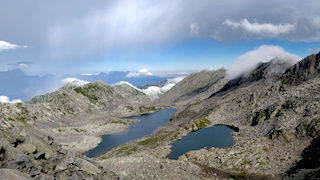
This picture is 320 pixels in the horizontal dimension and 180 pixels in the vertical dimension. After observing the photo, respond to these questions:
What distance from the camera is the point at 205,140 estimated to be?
16700cm

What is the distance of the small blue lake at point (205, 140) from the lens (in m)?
146

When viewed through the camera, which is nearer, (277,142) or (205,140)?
(277,142)

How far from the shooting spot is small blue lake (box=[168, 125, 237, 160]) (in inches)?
5748

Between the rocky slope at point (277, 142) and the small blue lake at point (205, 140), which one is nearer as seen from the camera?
the rocky slope at point (277, 142)

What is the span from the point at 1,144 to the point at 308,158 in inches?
3415

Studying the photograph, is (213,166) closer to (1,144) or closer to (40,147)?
(40,147)

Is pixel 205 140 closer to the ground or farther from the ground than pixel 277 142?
closer to the ground

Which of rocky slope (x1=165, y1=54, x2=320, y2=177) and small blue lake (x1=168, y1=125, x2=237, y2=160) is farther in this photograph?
small blue lake (x1=168, y1=125, x2=237, y2=160)

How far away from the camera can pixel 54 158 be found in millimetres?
42781

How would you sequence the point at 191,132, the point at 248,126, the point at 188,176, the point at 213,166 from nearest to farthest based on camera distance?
the point at 188,176 < the point at 213,166 < the point at 248,126 < the point at 191,132

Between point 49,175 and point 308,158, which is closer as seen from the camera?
point 49,175

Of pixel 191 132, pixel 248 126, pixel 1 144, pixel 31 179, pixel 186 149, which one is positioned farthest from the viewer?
pixel 191 132

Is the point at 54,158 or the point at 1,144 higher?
the point at 1,144

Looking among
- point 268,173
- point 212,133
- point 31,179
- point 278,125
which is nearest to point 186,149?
point 212,133
